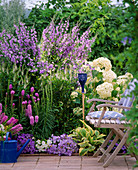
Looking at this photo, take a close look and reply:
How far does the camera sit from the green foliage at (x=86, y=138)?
4457 millimetres

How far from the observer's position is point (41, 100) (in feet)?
15.9

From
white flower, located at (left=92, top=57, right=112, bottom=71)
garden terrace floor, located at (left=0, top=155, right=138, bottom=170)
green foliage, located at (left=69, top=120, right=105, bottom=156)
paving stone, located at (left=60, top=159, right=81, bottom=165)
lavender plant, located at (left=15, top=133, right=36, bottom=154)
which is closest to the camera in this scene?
garden terrace floor, located at (left=0, top=155, right=138, bottom=170)

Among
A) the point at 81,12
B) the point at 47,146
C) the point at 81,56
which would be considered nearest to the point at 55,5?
the point at 81,12

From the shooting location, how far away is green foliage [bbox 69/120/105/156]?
14.6 feet

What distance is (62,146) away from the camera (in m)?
4.52

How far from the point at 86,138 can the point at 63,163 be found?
577mm

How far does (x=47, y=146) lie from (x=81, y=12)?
3750 millimetres

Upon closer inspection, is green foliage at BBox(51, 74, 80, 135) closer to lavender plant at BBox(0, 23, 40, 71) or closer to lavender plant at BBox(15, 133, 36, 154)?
lavender plant at BBox(15, 133, 36, 154)

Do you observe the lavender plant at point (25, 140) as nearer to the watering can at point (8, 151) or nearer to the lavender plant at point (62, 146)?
the lavender plant at point (62, 146)

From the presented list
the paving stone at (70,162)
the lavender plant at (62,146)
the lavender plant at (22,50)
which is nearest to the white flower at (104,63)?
the lavender plant at (22,50)

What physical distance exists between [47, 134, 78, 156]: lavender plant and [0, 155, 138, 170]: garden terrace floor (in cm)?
9

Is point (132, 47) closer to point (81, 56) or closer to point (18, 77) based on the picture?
point (18, 77)

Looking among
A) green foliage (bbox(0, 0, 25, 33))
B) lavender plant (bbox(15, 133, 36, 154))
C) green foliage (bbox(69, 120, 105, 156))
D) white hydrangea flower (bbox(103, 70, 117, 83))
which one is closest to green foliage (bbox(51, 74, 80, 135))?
green foliage (bbox(69, 120, 105, 156))

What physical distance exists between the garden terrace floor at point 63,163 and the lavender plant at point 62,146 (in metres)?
0.09
